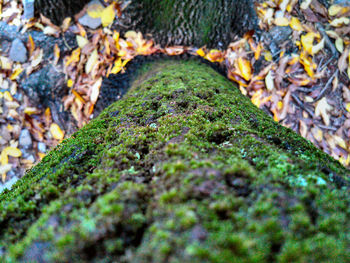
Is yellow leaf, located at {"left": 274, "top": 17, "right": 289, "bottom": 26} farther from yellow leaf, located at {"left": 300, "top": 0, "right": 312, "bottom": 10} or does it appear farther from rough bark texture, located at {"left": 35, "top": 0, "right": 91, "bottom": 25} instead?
rough bark texture, located at {"left": 35, "top": 0, "right": 91, "bottom": 25}

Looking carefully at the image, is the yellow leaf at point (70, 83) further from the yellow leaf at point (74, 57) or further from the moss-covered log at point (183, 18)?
the moss-covered log at point (183, 18)

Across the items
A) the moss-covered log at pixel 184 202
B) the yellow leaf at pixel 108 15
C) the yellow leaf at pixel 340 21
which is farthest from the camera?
the yellow leaf at pixel 108 15

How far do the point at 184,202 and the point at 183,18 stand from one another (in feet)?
8.60

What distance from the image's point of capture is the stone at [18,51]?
2793 mm

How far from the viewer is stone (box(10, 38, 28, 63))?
2.79 metres

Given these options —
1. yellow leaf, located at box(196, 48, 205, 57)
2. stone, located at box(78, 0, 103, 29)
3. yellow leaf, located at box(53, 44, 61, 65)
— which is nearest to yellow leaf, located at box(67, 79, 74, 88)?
yellow leaf, located at box(53, 44, 61, 65)

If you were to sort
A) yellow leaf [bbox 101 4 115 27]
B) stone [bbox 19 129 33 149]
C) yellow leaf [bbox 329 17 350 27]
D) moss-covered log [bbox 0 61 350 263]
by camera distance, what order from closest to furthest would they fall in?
moss-covered log [bbox 0 61 350 263] < yellow leaf [bbox 329 17 350 27] < yellow leaf [bbox 101 4 115 27] < stone [bbox 19 129 33 149]

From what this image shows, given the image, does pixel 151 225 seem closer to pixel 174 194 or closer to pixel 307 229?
pixel 174 194

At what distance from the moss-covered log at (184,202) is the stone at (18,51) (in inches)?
90.4

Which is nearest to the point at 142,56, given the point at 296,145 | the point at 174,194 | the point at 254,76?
the point at 254,76

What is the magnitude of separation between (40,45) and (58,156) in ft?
7.55

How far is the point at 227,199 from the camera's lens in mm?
652

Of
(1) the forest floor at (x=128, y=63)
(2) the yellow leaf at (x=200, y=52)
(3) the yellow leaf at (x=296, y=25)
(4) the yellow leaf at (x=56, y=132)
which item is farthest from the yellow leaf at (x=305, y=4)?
(4) the yellow leaf at (x=56, y=132)

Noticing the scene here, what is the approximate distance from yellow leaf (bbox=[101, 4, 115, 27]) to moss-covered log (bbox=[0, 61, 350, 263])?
2.14m
